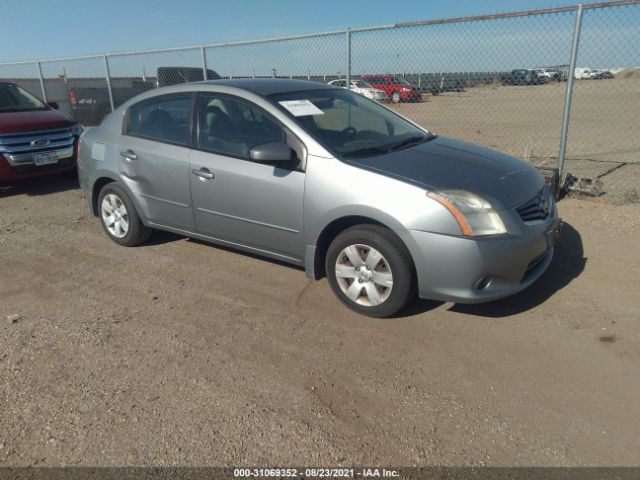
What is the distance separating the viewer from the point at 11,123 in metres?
7.27

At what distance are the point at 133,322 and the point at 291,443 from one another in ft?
5.83

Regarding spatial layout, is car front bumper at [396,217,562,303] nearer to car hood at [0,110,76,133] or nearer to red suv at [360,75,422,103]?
red suv at [360,75,422,103]

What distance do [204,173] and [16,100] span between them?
6.15m

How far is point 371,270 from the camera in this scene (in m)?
3.47

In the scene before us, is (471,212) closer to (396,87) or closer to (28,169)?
(28,169)

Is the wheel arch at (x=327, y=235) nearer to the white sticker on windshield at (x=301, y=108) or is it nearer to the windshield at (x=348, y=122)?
the windshield at (x=348, y=122)

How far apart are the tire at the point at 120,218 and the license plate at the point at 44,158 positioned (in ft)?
9.59

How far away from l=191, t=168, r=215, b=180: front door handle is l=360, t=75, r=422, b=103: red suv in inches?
217

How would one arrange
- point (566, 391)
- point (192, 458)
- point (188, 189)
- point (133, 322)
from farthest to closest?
point (188, 189)
point (133, 322)
point (566, 391)
point (192, 458)

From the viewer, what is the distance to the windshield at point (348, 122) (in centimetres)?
380

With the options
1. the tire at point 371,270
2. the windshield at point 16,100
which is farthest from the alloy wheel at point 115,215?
the windshield at point 16,100

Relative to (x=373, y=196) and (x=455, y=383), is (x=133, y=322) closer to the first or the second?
(x=373, y=196)

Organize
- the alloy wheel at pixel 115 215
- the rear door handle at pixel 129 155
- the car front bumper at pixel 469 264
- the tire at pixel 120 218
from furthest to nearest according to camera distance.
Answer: the alloy wheel at pixel 115 215 < the tire at pixel 120 218 < the rear door handle at pixel 129 155 < the car front bumper at pixel 469 264

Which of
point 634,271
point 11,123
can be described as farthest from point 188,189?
point 11,123
